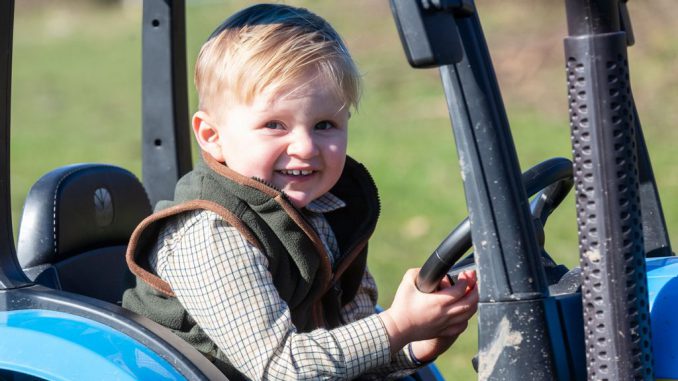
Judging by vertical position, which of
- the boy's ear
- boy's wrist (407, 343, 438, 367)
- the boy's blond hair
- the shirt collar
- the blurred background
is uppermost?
the boy's blond hair

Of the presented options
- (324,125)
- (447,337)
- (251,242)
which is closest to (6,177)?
(251,242)

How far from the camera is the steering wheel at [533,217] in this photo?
1737 mm

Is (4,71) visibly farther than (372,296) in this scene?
No

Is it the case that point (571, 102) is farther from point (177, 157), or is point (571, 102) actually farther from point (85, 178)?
point (177, 157)

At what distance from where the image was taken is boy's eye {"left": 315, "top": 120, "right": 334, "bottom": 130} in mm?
1932

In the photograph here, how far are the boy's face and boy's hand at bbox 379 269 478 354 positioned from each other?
0.27 meters

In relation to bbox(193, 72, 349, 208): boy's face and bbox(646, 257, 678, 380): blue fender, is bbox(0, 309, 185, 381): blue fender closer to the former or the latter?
bbox(193, 72, 349, 208): boy's face

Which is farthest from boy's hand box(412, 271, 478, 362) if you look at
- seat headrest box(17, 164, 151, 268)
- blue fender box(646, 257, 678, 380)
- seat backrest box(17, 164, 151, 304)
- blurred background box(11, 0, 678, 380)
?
blurred background box(11, 0, 678, 380)

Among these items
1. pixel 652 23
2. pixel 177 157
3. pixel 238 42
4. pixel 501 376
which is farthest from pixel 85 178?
pixel 652 23

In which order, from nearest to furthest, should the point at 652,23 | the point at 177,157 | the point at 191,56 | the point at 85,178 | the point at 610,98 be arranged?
1. the point at 610,98
2. the point at 85,178
3. the point at 177,157
4. the point at 652,23
5. the point at 191,56

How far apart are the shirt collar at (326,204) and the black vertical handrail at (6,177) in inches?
21.2

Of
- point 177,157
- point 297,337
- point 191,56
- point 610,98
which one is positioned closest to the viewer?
point 610,98

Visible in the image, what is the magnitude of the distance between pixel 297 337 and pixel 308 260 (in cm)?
18

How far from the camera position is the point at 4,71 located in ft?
6.03
